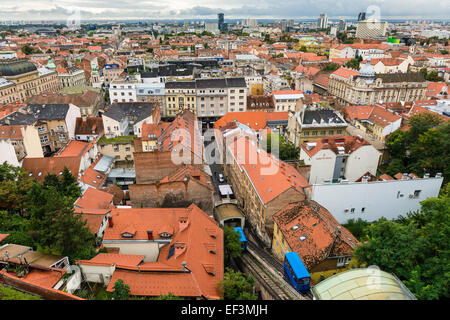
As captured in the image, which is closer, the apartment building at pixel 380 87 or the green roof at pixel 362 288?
the green roof at pixel 362 288

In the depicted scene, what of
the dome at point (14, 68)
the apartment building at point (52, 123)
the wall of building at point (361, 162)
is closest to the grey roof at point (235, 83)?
the apartment building at point (52, 123)

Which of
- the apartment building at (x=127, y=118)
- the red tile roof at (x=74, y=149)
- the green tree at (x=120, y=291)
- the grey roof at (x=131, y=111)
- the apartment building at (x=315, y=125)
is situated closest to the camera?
the green tree at (x=120, y=291)

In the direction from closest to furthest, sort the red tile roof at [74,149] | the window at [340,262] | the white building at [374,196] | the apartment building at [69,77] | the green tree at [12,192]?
1. the window at [340,262]
2. the green tree at [12,192]
3. the white building at [374,196]
4. the red tile roof at [74,149]
5. the apartment building at [69,77]

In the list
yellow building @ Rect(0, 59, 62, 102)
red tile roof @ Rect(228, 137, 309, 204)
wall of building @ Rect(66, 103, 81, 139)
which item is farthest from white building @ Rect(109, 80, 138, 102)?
red tile roof @ Rect(228, 137, 309, 204)

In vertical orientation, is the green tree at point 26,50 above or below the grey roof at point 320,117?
above

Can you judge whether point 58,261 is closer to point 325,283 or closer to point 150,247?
point 150,247

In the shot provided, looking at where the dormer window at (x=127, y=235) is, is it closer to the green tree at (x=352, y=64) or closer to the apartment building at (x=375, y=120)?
the apartment building at (x=375, y=120)

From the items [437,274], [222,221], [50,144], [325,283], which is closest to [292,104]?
[222,221]

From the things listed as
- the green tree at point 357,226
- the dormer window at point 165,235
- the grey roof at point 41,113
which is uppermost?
the grey roof at point 41,113
